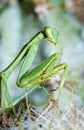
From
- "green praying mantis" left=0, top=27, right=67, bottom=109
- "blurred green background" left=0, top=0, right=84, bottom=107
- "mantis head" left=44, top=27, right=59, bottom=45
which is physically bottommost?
"green praying mantis" left=0, top=27, right=67, bottom=109

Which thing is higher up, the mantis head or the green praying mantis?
the mantis head

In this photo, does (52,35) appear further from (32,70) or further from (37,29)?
(37,29)

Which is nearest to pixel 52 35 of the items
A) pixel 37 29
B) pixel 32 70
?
pixel 32 70

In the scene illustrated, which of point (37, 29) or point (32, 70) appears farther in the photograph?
point (37, 29)

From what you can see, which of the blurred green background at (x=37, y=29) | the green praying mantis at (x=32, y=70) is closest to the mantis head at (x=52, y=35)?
the green praying mantis at (x=32, y=70)

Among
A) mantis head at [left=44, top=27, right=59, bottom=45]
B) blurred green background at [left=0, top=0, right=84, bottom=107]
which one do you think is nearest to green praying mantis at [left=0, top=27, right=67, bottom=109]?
mantis head at [left=44, top=27, right=59, bottom=45]

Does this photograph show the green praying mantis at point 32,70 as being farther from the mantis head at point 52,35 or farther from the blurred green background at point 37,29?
the blurred green background at point 37,29

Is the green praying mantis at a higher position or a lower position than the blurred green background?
lower

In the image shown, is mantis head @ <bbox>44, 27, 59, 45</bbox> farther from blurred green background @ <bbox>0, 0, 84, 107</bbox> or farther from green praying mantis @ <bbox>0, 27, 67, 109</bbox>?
blurred green background @ <bbox>0, 0, 84, 107</bbox>

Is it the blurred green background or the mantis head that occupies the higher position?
the blurred green background

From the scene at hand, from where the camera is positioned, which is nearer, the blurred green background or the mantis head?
the mantis head

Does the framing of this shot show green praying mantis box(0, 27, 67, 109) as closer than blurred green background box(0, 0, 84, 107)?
Yes
